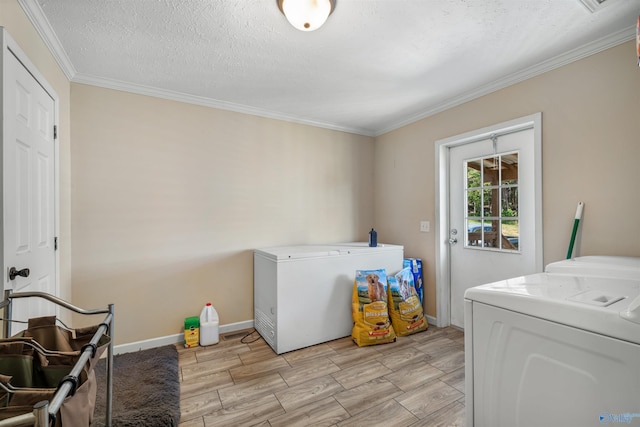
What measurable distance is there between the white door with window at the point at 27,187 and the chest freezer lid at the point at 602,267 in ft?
9.04

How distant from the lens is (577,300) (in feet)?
3.01

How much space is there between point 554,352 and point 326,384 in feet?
4.74

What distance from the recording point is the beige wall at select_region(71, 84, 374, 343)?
88.7 inches

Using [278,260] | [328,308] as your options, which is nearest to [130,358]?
[278,260]

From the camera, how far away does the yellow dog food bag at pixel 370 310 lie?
250 centimetres

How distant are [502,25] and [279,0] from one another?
133 cm

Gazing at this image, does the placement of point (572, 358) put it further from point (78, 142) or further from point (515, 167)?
point (78, 142)

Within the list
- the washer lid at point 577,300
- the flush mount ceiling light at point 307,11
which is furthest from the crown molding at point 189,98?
the washer lid at point 577,300

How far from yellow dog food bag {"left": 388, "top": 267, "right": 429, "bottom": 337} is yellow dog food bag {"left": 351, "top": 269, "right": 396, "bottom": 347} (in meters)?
0.11

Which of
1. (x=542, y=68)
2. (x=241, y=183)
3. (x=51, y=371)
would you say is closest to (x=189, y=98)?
(x=241, y=183)

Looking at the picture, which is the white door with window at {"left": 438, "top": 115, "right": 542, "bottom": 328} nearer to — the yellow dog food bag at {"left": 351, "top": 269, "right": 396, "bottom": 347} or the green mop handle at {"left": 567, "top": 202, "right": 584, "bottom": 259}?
the green mop handle at {"left": 567, "top": 202, "right": 584, "bottom": 259}

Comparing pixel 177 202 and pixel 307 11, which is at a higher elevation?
pixel 307 11

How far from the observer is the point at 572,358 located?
2.87 ft

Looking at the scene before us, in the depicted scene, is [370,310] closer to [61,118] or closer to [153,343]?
[153,343]
